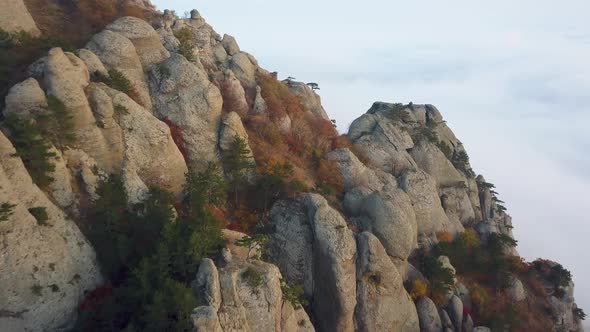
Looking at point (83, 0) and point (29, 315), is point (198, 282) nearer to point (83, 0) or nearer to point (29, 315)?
point (29, 315)

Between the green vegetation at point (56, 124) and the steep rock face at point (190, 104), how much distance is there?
35.4 ft

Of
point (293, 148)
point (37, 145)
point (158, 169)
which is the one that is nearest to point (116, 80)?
point (158, 169)

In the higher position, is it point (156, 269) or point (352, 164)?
point (352, 164)

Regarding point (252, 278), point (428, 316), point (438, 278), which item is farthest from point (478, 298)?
point (252, 278)

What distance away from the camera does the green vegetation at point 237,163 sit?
132 feet

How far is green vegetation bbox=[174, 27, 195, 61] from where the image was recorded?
155 ft

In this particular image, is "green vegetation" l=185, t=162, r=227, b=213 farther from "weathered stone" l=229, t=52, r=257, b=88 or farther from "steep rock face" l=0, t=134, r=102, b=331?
"weathered stone" l=229, t=52, r=257, b=88

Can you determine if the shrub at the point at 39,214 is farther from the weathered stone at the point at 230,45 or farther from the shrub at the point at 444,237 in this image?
the shrub at the point at 444,237

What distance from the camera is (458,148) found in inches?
2717

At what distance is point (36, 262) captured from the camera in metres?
26.6

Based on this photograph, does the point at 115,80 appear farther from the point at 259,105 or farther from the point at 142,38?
the point at 259,105

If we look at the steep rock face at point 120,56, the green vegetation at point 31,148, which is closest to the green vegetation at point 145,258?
the green vegetation at point 31,148

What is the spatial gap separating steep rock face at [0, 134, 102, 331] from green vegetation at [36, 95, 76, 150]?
3675mm

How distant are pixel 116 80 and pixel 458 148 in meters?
50.1
